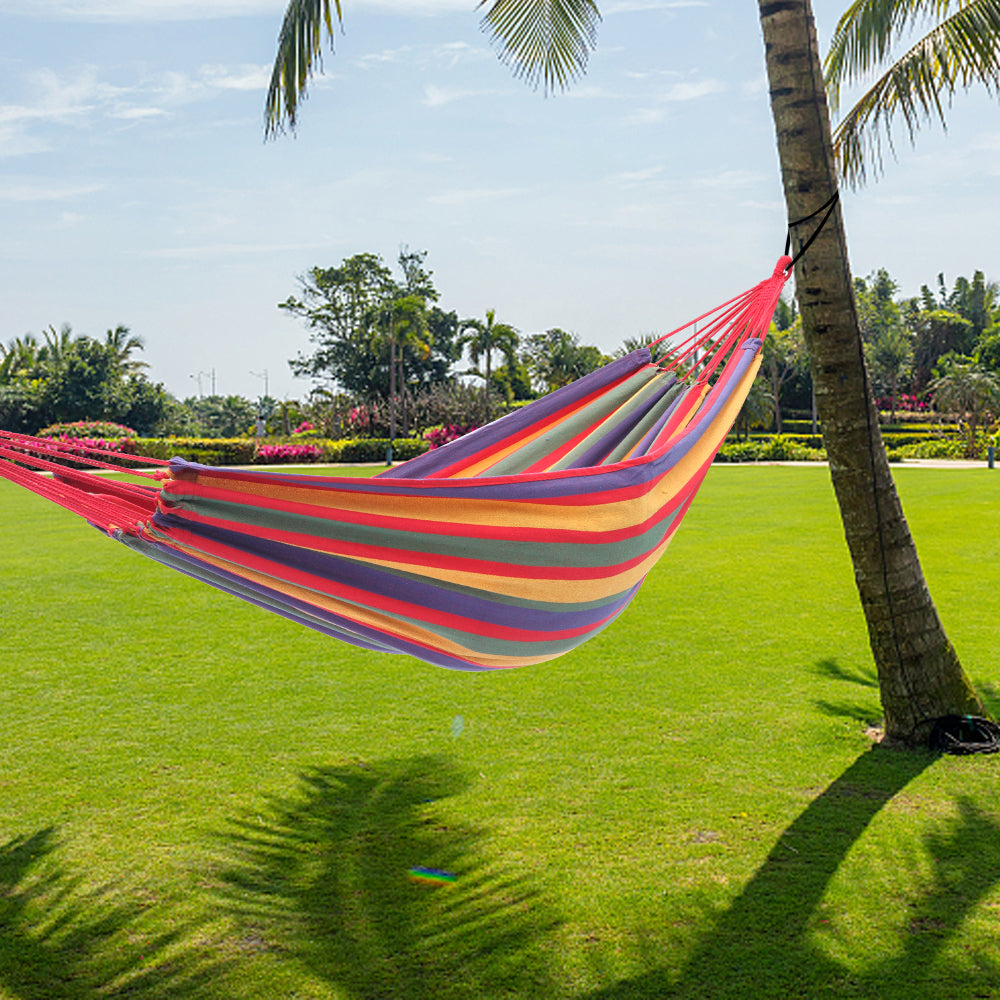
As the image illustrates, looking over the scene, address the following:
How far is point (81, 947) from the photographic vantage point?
196 centimetres

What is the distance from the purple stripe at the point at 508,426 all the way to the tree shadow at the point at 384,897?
0.97m

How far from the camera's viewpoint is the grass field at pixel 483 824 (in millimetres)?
1896

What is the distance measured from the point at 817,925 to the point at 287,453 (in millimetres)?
22192

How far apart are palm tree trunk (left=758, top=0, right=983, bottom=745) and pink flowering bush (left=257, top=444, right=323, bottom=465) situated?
69.2ft

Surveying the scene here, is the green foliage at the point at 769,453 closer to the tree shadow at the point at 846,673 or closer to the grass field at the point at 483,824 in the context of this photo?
the grass field at the point at 483,824

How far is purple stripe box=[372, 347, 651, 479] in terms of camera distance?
296 cm

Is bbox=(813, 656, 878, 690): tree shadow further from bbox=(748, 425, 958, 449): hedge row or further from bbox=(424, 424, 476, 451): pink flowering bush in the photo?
bbox=(424, 424, 476, 451): pink flowering bush

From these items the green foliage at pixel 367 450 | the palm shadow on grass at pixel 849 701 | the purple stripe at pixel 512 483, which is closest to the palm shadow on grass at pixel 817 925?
the palm shadow on grass at pixel 849 701

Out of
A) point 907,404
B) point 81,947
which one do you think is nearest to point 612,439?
point 81,947

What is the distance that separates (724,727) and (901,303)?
47.7 m

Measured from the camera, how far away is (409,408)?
28.7 metres

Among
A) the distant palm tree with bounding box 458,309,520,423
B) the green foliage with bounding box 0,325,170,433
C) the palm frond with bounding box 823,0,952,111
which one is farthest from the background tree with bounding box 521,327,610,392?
the palm frond with bounding box 823,0,952,111

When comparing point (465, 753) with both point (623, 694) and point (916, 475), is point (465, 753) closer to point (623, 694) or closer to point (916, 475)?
point (623, 694)

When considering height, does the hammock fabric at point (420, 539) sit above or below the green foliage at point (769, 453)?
above
